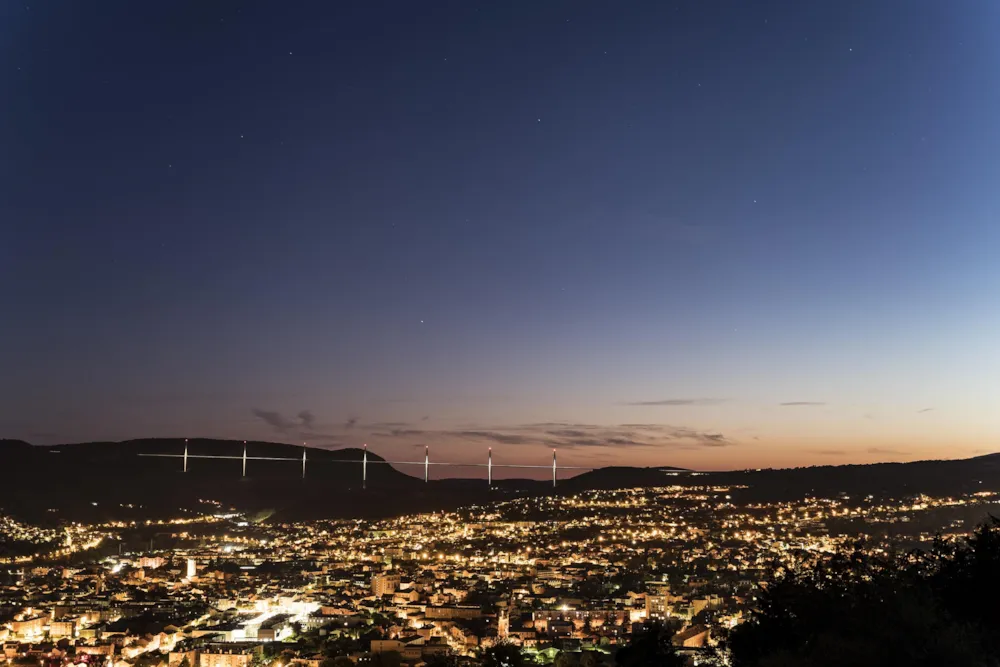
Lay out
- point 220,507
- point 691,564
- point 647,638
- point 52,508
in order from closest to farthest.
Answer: point 647,638 < point 691,564 < point 52,508 < point 220,507

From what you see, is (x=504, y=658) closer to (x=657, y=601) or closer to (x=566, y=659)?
(x=566, y=659)

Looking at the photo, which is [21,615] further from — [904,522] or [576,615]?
[904,522]

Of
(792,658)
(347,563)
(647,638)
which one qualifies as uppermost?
(792,658)

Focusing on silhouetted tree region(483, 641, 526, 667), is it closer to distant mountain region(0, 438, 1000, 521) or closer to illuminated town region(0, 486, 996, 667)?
illuminated town region(0, 486, 996, 667)

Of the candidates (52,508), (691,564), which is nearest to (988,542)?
(691,564)

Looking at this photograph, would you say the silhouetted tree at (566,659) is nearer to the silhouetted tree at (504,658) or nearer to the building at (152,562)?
the silhouetted tree at (504,658)

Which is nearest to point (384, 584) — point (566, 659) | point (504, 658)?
point (566, 659)
